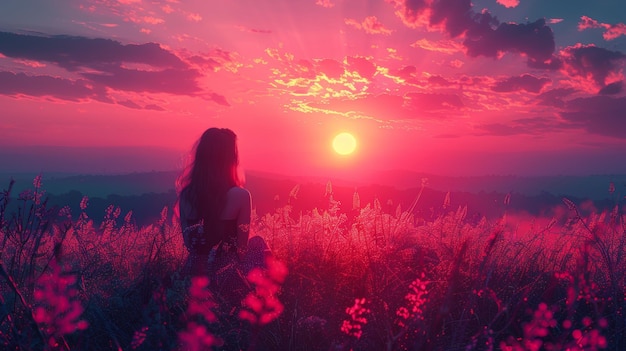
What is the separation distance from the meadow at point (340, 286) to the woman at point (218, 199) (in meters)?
0.37

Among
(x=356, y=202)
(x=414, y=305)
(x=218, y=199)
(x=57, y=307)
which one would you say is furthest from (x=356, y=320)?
(x=356, y=202)

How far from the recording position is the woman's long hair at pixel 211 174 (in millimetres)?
4820

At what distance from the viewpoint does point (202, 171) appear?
492 cm

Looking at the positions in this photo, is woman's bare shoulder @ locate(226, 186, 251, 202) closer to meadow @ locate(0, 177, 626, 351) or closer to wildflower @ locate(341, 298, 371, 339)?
meadow @ locate(0, 177, 626, 351)

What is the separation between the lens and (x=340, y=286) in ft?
12.7

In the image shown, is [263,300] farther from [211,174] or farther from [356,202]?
[356,202]

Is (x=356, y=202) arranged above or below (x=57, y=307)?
above

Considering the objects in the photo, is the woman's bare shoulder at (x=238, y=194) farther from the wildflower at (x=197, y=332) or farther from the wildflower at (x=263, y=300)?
the wildflower at (x=197, y=332)

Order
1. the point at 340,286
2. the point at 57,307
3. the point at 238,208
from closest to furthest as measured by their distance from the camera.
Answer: the point at 57,307
the point at 340,286
the point at 238,208

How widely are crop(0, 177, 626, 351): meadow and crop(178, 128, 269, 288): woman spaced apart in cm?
37

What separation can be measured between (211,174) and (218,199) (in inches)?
11.1

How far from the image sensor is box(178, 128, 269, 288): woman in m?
4.59

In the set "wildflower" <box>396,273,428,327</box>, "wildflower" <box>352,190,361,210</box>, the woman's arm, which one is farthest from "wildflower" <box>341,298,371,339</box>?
"wildflower" <box>352,190,361,210</box>

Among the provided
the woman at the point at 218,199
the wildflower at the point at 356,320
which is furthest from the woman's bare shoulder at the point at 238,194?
the wildflower at the point at 356,320
